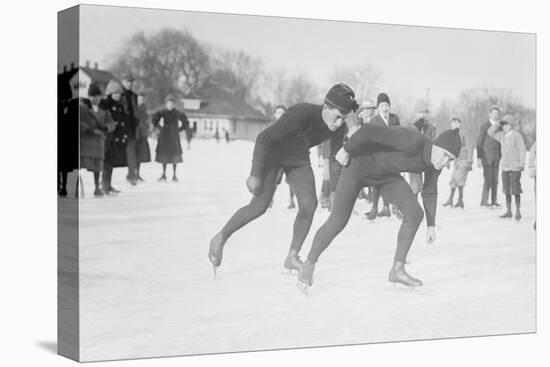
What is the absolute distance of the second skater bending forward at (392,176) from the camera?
11336 millimetres

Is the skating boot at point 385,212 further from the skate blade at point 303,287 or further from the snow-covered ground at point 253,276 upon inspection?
the skate blade at point 303,287

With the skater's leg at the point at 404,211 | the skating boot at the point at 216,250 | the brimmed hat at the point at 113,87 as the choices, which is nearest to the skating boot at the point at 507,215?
the skater's leg at the point at 404,211

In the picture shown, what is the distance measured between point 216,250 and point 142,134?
118 cm

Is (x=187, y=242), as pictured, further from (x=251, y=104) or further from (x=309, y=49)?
(x=309, y=49)

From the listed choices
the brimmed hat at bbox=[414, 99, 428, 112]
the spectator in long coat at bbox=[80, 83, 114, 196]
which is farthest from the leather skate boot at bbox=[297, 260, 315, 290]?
the spectator in long coat at bbox=[80, 83, 114, 196]

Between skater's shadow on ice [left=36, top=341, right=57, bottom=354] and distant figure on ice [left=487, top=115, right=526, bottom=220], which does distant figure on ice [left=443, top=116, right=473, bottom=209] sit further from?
skater's shadow on ice [left=36, top=341, right=57, bottom=354]

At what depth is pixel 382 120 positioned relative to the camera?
456 inches

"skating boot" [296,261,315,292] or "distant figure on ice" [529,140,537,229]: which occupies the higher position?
"distant figure on ice" [529,140,537,229]

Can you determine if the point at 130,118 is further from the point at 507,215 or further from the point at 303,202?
the point at 507,215

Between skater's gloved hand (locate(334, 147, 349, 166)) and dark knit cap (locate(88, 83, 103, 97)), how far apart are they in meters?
2.24

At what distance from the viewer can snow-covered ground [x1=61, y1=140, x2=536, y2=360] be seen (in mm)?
10469

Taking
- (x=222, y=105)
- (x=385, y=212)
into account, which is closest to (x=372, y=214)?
(x=385, y=212)

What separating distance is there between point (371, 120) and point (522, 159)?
1.82 metres

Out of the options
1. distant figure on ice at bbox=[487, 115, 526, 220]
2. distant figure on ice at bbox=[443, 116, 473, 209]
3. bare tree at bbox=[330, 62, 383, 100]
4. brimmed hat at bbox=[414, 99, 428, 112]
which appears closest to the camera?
bare tree at bbox=[330, 62, 383, 100]
